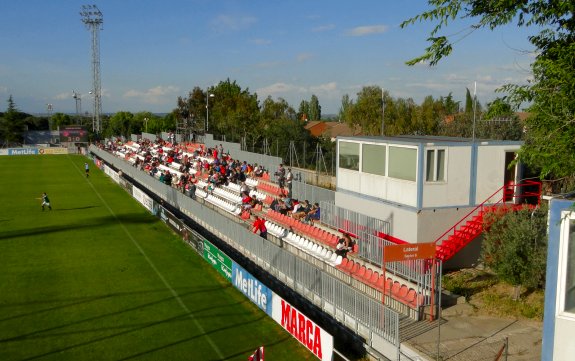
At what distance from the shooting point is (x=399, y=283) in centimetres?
1435

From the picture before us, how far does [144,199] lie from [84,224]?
5635mm

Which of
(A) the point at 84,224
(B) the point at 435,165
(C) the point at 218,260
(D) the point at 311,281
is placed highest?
(B) the point at 435,165

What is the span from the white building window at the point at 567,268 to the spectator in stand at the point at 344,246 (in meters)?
8.60

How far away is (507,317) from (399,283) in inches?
112

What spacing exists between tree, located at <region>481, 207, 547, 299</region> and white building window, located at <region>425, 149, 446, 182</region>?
3.43 metres

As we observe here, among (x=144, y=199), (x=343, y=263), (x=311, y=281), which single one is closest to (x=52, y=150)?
(x=144, y=199)

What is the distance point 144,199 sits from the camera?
Result: 36125 mm

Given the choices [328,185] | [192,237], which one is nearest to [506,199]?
[192,237]

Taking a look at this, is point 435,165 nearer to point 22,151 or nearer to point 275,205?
point 275,205

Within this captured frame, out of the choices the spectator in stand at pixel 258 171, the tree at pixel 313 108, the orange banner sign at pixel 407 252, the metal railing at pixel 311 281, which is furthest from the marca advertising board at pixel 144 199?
the tree at pixel 313 108

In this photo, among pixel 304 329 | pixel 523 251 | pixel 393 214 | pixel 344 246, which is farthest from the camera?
pixel 393 214

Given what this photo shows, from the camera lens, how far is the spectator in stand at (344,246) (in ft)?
55.8

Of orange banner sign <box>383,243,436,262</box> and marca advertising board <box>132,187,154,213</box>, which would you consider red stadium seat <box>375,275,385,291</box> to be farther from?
marca advertising board <box>132,187,154,213</box>

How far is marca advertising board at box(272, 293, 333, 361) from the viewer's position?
11984 mm
